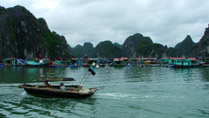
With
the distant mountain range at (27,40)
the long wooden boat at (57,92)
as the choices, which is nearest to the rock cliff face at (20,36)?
the distant mountain range at (27,40)

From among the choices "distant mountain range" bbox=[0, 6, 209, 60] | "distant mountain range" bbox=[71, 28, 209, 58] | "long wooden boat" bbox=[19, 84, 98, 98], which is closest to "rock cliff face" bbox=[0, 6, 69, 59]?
"distant mountain range" bbox=[0, 6, 209, 60]

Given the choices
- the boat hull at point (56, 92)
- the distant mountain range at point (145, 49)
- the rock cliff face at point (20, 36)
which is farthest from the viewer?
the distant mountain range at point (145, 49)

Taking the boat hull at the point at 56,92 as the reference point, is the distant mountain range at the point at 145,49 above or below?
above

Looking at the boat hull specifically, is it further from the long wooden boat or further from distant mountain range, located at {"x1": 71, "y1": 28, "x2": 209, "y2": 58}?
distant mountain range, located at {"x1": 71, "y1": 28, "x2": 209, "y2": 58}

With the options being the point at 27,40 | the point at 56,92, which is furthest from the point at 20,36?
the point at 56,92

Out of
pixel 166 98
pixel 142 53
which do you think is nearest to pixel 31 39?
pixel 142 53

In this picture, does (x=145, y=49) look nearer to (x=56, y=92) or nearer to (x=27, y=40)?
(x=27, y=40)

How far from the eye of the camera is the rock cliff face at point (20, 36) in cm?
7706

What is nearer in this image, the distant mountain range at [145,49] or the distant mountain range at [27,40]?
the distant mountain range at [27,40]

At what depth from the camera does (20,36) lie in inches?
3435

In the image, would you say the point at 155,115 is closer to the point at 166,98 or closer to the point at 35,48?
the point at 166,98

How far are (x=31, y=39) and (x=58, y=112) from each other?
285 ft

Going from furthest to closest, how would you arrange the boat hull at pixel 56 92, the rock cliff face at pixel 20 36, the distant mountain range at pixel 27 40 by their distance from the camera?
the distant mountain range at pixel 27 40, the rock cliff face at pixel 20 36, the boat hull at pixel 56 92

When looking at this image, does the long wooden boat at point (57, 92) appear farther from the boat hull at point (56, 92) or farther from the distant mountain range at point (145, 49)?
the distant mountain range at point (145, 49)
